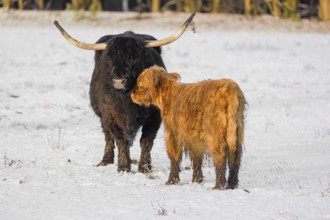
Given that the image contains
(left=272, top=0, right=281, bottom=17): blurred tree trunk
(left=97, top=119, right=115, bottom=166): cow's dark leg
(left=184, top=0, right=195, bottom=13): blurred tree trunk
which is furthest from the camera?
(left=184, top=0, right=195, bottom=13): blurred tree trunk

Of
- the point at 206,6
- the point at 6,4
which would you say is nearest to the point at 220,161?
the point at 6,4

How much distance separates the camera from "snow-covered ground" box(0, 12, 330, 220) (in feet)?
21.8

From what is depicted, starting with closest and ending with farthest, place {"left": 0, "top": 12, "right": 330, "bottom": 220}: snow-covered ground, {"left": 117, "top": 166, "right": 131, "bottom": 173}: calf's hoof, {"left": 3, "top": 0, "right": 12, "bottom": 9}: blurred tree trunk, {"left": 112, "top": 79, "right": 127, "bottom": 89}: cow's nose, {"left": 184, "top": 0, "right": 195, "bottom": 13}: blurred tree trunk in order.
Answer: {"left": 0, "top": 12, "right": 330, "bottom": 220}: snow-covered ground, {"left": 112, "top": 79, "right": 127, "bottom": 89}: cow's nose, {"left": 117, "top": 166, "right": 131, "bottom": 173}: calf's hoof, {"left": 3, "top": 0, "right": 12, "bottom": 9}: blurred tree trunk, {"left": 184, "top": 0, "right": 195, "bottom": 13}: blurred tree trunk

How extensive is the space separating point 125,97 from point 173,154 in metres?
1.06

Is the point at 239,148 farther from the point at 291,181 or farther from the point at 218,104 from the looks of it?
the point at 291,181

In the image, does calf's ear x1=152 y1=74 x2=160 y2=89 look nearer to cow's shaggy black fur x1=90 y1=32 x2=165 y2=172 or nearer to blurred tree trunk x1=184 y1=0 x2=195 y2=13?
cow's shaggy black fur x1=90 y1=32 x2=165 y2=172

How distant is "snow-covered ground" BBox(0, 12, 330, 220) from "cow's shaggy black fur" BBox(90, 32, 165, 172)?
0.38 metres

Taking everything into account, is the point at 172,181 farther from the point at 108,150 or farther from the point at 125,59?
the point at 108,150

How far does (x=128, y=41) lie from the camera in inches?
343

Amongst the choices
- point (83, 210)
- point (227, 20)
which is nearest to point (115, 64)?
point (83, 210)

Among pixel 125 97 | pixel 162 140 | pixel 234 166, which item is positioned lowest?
pixel 162 140

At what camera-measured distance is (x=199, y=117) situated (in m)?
7.31

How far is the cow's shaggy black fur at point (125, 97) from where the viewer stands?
8516 millimetres

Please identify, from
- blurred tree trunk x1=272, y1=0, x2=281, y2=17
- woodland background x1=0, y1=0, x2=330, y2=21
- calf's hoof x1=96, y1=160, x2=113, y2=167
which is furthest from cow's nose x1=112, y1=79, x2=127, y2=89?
blurred tree trunk x1=272, y1=0, x2=281, y2=17
